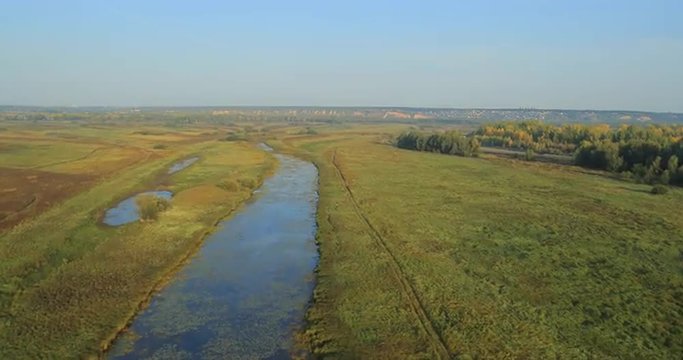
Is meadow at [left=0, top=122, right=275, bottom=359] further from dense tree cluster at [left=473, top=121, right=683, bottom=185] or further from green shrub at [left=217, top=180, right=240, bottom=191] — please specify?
dense tree cluster at [left=473, top=121, right=683, bottom=185]

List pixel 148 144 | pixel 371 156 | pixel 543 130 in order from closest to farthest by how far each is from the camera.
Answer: pixel 371 156 → pixel 148 144 → pixel 543 130

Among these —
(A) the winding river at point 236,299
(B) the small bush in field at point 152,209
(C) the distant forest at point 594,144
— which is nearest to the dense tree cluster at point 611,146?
(C) the distant forest at point 594,144

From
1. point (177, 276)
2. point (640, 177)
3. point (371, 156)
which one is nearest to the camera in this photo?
point (177, 276)

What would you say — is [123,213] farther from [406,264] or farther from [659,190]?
[659,190]

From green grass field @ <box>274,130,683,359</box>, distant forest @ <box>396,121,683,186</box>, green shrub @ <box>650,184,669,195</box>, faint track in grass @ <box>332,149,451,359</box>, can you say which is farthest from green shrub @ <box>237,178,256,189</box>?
distant forest @ <box>396,121,683,186</box>

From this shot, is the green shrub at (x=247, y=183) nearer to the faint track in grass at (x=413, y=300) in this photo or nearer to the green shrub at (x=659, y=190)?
the faint track in grass at (x=413, y=300)

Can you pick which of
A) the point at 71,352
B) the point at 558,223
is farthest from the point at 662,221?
the point at 71,352

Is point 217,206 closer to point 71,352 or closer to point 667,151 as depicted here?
point 71,352
